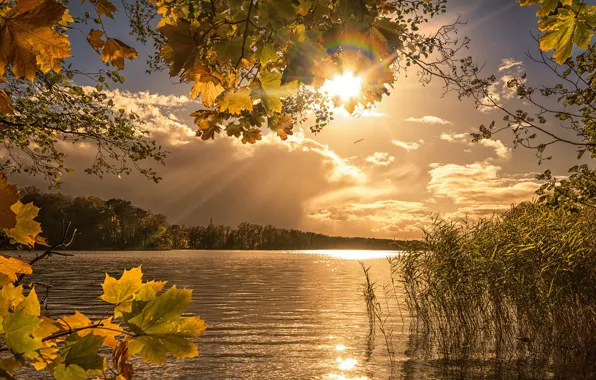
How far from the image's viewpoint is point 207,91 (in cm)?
221

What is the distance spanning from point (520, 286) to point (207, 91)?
1297 cm

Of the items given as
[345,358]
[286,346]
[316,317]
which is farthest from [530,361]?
[316,317]

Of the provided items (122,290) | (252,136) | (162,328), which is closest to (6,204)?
(122,290)

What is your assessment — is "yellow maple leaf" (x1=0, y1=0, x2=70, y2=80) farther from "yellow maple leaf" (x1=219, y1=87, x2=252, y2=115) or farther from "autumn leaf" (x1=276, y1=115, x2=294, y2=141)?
"autumn leaf" (x1=276, y1=115, x2=294, y2=141)

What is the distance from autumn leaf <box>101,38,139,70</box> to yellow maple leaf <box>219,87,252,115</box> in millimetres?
457

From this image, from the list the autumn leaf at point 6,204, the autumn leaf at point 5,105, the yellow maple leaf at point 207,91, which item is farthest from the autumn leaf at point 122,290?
the yellow maple leaf at point 207,91

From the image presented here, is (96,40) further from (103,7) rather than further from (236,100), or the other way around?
(236,100)

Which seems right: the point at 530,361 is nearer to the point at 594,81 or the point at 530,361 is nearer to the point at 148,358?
the point at 594,81

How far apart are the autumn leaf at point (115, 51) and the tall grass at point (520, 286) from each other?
11.3 m

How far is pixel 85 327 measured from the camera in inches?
55.2

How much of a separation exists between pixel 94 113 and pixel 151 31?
2.31m

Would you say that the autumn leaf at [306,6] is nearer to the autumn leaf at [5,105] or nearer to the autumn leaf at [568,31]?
the autumn leaf at [568,31]

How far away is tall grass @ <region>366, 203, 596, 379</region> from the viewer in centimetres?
1234

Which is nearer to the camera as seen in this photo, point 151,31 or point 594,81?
point 151,31
